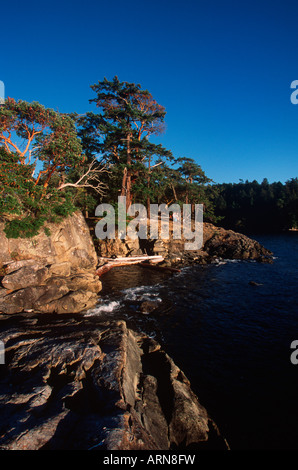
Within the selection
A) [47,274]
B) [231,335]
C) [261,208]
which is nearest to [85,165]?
[47,274]

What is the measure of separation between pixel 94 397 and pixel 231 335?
821cm

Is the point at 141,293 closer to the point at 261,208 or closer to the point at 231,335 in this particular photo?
the point at 231,335

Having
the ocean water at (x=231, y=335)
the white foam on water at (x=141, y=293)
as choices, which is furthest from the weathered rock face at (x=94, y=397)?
the white foam on water at (x=141, y=293)

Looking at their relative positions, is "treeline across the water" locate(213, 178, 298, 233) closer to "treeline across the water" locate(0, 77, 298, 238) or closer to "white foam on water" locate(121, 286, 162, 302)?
"treeline across the water" locate(0, 77, 298, 238)

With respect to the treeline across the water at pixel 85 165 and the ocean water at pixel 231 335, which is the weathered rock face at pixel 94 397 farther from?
the treeline across the water at pixel 85 165

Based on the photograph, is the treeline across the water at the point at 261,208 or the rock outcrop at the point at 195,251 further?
the treeline across the water at the point at 261,208

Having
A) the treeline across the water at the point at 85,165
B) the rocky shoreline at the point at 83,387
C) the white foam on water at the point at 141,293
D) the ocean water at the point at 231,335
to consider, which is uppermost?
the treeline across the water at the point at 85,165

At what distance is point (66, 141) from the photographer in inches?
698

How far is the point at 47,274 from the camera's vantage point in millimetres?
14211

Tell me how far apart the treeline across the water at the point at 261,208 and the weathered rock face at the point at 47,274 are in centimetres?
6741

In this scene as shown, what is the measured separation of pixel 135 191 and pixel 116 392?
2940 centimetres

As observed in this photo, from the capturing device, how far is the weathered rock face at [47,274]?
1255 cm
